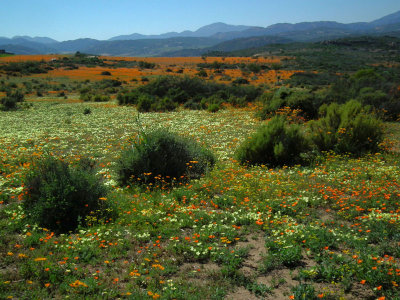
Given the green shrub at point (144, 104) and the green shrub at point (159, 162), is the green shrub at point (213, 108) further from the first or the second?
the green shrub at point (159, 162)

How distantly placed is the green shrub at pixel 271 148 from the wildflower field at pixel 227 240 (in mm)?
783

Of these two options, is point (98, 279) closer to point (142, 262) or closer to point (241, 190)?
point (142, 262)

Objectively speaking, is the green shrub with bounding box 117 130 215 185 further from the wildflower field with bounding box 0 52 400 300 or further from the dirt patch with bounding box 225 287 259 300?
the dirt patch with bounding box 225 287 259 300

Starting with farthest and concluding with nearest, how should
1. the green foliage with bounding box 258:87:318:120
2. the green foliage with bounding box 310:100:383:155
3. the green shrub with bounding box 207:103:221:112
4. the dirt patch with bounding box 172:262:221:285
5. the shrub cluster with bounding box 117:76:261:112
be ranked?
the shrub cluster with bounding box 117:76:261:112
the green shrub with bounding box 207:103:221:112
the green foliage with bounding box 258:87:318:120
the green foliage with bounding box 310:100:383:155
the dirt patch with bounding box 172:262:221:285

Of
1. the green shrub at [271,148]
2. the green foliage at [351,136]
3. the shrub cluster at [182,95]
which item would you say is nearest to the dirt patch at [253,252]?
the green shrub at [271,148]

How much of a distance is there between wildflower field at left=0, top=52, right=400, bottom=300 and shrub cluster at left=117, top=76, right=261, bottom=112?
16796 mm

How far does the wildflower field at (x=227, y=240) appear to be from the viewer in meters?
4.21

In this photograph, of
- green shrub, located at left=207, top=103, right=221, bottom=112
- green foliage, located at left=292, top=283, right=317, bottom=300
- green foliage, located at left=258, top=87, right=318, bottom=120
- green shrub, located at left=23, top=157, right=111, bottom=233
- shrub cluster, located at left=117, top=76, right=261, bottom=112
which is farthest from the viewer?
shrub cluster, located at left=117, top=76, right=261, bottom=112

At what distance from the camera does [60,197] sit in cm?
606

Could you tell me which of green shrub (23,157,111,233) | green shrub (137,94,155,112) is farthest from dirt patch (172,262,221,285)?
green shrub (137,94,155,112)

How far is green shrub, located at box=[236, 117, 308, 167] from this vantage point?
10492 mm

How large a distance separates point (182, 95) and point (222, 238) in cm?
2433

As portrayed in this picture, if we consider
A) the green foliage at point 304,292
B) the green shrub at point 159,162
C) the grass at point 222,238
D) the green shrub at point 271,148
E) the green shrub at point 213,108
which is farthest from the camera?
the green shrub at point 213,108

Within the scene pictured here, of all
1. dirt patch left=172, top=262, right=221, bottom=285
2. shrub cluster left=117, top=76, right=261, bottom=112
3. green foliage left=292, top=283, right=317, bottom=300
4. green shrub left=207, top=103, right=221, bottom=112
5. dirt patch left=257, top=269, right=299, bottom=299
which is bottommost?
dirt patch left=257, top=269, right=299, bottom=299
